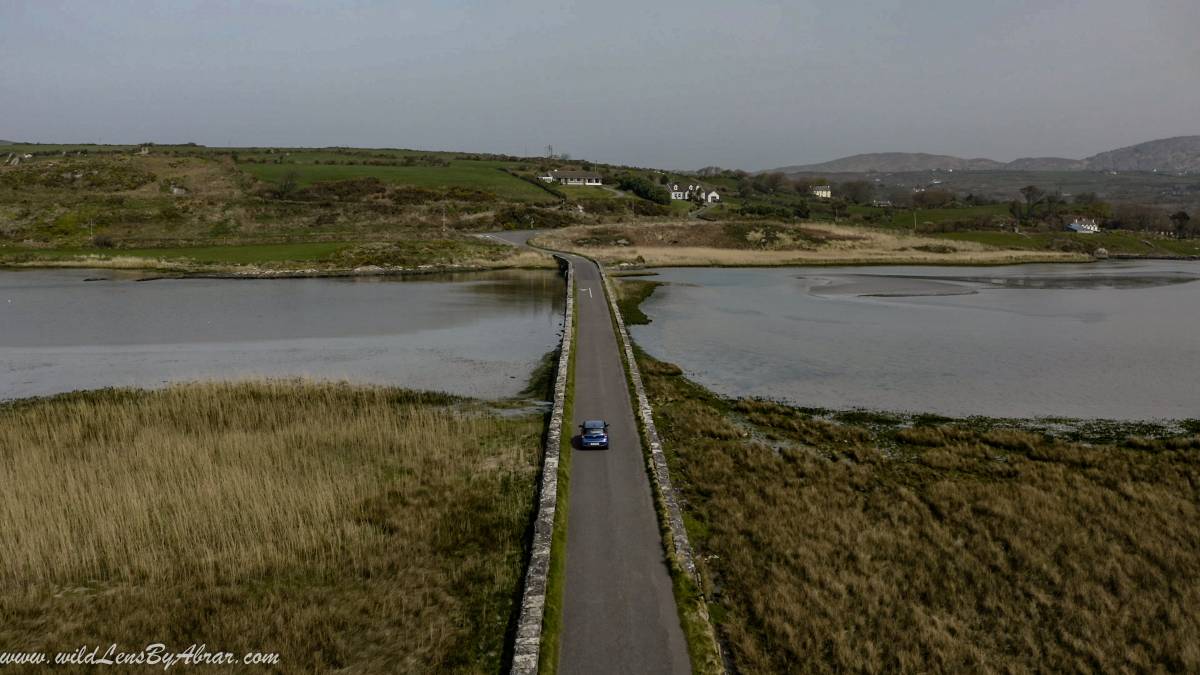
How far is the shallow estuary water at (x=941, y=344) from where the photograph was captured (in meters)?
30.7

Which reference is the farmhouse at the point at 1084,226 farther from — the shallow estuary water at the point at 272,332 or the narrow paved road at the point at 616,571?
the narrow paved road at the point at 616,571

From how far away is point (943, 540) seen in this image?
17016 millimetres

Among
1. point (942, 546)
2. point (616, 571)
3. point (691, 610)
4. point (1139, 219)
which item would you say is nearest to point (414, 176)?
point (616, 571)

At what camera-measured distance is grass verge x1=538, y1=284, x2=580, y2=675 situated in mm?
11805

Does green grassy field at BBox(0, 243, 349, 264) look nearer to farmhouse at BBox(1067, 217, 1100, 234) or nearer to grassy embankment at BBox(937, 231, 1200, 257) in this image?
grassy embankment at BBox(937, 231, 1200, 257)

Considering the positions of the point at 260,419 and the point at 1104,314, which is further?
the point at 1104,314

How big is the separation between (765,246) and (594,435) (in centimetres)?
9063

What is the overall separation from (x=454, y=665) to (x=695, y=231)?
338ft

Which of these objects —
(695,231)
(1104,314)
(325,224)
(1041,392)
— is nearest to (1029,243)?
(695,231)

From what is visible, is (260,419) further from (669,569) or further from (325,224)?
(325,224)

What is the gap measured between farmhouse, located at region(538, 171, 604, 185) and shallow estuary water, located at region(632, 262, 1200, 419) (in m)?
108

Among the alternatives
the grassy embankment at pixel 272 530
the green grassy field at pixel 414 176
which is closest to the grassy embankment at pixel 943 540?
the grassy embankment at pixel 272 530

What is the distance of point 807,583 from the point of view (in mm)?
14977

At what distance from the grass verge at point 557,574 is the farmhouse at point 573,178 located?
6287 inches
